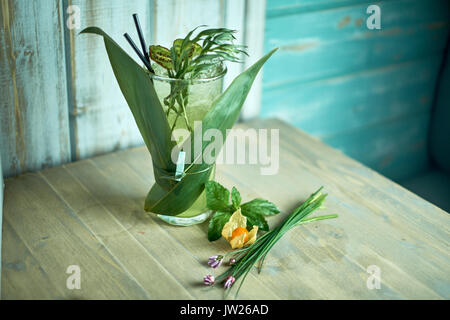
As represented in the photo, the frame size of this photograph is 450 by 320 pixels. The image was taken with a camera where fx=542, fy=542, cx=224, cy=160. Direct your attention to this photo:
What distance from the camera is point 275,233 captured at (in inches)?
35.3

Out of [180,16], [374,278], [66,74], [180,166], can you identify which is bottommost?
[374,278]

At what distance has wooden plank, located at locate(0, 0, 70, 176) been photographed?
3.17 feet

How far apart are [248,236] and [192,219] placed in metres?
0.12

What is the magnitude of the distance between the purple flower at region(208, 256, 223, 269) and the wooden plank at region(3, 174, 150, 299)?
115 millimetres

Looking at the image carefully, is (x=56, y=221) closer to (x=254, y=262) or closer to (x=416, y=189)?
(x=254, y=262)

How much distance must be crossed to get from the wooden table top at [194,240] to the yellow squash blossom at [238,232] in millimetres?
26

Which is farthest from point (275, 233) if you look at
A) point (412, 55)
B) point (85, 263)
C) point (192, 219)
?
point (412, 55)

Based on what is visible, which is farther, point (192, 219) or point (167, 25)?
point (167, 25)

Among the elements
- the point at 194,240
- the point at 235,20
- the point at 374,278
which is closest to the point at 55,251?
the point at 194,240

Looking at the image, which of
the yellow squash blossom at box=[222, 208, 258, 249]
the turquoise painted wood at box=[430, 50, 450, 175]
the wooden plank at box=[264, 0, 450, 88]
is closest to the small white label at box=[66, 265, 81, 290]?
the yellow squash blossom at box=[222, 208, 258, 249]

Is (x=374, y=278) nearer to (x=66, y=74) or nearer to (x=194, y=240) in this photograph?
(x=194, y=240)

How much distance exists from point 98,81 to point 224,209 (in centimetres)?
38

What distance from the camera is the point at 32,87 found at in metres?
1.02
